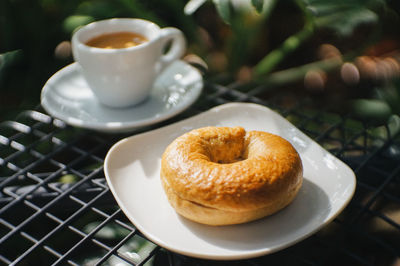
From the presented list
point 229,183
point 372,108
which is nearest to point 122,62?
point 229,183

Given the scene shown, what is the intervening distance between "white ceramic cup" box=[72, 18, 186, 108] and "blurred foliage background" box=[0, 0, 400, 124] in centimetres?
14

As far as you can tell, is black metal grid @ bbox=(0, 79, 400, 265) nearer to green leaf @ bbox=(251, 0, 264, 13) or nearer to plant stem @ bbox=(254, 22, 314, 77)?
green leaf @ bbox=(251, 0, 264, 13)

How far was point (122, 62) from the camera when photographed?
99 centimetres

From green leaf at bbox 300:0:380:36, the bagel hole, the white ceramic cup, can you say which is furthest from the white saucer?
green leaf at bbox 300:0:380:36

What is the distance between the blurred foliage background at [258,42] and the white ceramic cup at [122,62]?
0.14 m

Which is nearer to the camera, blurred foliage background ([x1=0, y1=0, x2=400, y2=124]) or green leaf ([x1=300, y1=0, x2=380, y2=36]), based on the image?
green leaf ([x1=300, y1=0, x2=380, y2=36])

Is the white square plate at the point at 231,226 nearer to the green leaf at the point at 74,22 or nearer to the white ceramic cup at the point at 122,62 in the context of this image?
the white ceramic cup at the point at 122,62

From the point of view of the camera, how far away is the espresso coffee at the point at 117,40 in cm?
106

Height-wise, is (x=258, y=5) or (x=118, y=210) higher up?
(x=258, y=5)

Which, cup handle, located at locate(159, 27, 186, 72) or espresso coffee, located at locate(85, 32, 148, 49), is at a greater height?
espresso coffee, located at locate(85, 32, 148, 49)

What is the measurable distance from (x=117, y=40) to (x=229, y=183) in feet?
2.06

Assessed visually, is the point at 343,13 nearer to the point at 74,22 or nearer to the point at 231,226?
the point at 74,22

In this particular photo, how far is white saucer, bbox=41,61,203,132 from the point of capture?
0.96 meters

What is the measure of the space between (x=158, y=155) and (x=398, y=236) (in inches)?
24.3
